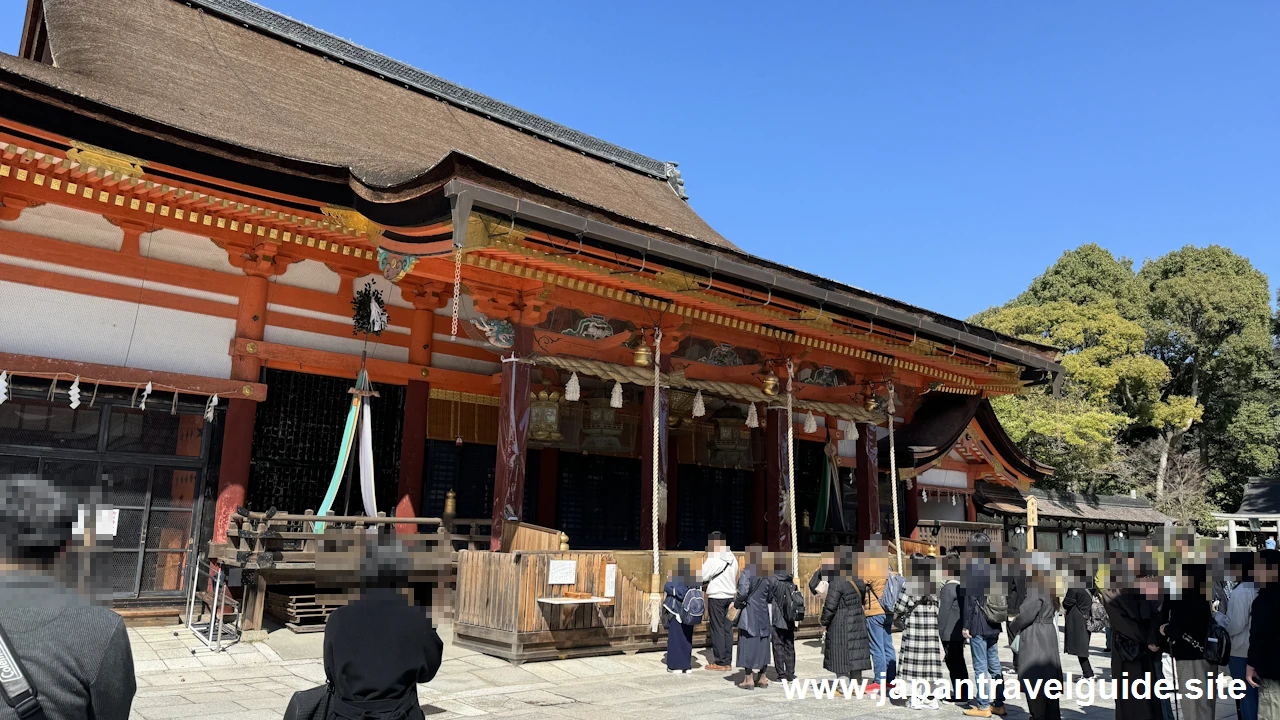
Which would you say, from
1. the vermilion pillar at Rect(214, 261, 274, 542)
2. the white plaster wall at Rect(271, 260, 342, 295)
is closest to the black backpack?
the vermilion pillar at Rect(214, 261, 274, 542)

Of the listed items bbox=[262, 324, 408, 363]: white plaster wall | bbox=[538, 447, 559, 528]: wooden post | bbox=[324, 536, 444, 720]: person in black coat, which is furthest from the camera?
bbox=[538, 447, 559, 528]: wooden post

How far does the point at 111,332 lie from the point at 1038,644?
9445mm

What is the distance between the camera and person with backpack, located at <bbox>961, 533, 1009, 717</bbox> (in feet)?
22.3

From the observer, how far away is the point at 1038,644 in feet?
21.0

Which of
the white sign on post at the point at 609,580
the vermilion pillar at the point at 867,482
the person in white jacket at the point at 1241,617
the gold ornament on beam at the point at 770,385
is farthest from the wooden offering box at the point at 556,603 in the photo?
the vermilion pillar at the point at 867,482

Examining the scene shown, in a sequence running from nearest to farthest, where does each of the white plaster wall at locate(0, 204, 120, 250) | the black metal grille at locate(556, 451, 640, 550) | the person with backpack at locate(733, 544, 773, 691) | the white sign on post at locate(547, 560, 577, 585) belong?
the person with backpack at locate(733, 544, 773, 691) < the white sign on post at locate(547, 560, 577, 585) < the white plaster wall at locate(0, 204, 120, 250) < the black metal grille at locate(556, 451, 640, 550)

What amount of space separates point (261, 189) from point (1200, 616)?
29.5 feet

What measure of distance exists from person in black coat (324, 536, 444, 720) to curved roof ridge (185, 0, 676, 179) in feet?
43.2

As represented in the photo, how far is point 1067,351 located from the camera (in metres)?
26.5

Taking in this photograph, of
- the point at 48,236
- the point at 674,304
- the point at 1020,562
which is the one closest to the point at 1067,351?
the point at 674,304

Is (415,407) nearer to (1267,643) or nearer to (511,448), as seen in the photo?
(511,448)

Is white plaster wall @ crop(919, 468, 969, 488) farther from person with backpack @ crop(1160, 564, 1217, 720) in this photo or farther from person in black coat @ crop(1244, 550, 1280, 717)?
person in black coat @ crop(1244, 550, 1280, 717)

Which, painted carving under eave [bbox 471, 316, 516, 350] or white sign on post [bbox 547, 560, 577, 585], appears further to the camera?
painted carving under eave [bbox 471, 316, 516, 350]

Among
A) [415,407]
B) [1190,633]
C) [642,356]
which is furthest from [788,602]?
[415,407]
